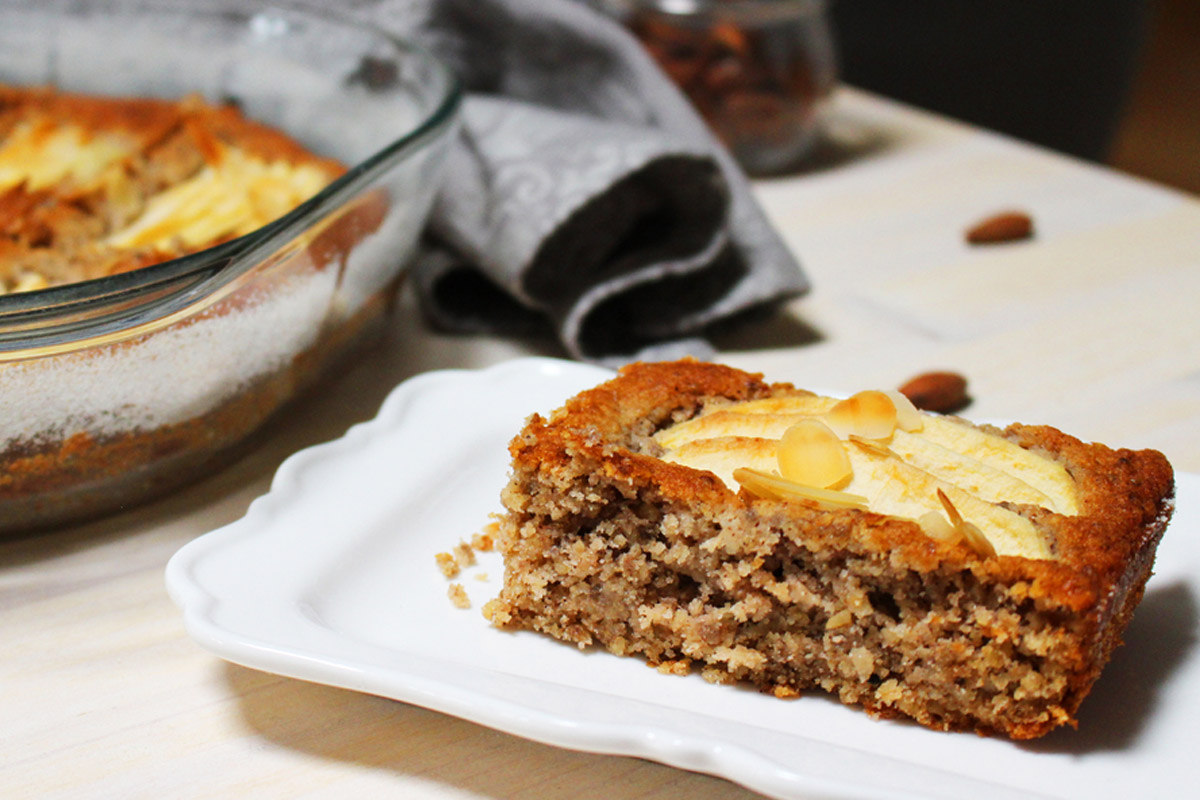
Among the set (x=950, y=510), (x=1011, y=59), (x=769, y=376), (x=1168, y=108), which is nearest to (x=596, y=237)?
(x=769, y=376)

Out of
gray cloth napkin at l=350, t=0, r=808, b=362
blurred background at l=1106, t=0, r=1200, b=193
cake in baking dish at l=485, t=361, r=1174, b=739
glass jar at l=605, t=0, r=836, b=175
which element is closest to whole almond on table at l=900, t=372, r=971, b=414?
gray cloth napkin at l=350, t=0, r=808, b=362

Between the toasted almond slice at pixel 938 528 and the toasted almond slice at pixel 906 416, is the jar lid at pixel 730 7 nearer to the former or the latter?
the toasted almond slice at pixel 906 416

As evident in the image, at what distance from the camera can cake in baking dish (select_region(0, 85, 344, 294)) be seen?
1.54m

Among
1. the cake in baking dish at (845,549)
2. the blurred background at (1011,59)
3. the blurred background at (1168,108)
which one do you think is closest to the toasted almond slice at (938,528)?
the cake in baking dish at (845,549)

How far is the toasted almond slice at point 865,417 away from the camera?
104 centimetres

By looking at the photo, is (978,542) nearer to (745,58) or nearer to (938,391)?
(938,391)

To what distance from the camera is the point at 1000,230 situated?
2.07 meters

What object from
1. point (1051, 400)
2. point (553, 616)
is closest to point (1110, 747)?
point (553, 616)

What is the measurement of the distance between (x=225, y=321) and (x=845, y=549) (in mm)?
725

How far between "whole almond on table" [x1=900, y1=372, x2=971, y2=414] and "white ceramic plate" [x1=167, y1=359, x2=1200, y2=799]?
38 cm

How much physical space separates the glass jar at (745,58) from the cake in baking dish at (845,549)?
1.25m

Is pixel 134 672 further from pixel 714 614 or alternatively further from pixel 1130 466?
pixel 1130 466

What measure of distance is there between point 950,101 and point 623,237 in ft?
6.92

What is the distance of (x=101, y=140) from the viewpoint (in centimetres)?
185
